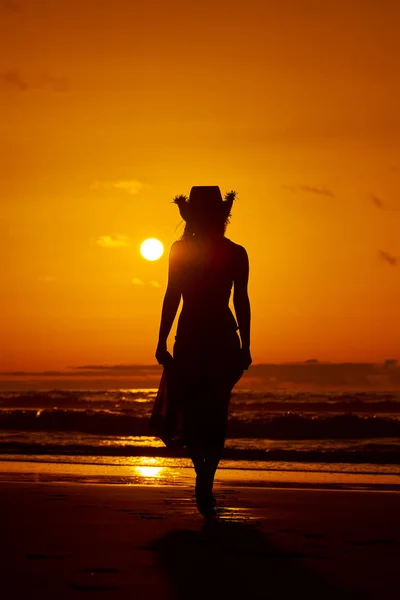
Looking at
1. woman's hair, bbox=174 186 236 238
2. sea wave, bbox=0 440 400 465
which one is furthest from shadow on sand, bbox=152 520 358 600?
sea wave, bbox=0 440 400 465

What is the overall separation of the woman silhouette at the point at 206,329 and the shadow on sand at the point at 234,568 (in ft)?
3.27

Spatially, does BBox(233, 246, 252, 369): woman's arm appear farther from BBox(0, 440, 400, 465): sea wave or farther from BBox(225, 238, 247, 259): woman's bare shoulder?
BBox(0, 440, 400, 465): sea wave

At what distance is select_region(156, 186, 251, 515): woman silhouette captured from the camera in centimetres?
616

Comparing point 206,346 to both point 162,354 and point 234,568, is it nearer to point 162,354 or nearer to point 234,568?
point 162,354

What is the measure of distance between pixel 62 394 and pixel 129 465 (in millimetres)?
36367

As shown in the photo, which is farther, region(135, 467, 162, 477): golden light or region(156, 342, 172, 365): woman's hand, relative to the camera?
region(135, 467, 162, 477): golden light

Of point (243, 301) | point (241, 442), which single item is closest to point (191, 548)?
point (243, 301)

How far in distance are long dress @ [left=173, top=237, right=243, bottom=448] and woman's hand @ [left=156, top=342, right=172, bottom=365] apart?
8cm

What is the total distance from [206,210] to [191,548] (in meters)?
2.66

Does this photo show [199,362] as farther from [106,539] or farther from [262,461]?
[262,461]

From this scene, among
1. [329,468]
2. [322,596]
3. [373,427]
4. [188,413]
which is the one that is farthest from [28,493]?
[373,427]

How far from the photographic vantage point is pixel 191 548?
462 cm

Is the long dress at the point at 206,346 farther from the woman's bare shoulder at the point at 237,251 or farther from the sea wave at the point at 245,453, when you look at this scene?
the sea wave at the point at 245,453

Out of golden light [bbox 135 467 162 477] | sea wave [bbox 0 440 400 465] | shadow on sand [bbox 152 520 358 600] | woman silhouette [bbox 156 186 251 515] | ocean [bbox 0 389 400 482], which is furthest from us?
sea wave [bbox 0 440 400 465]
